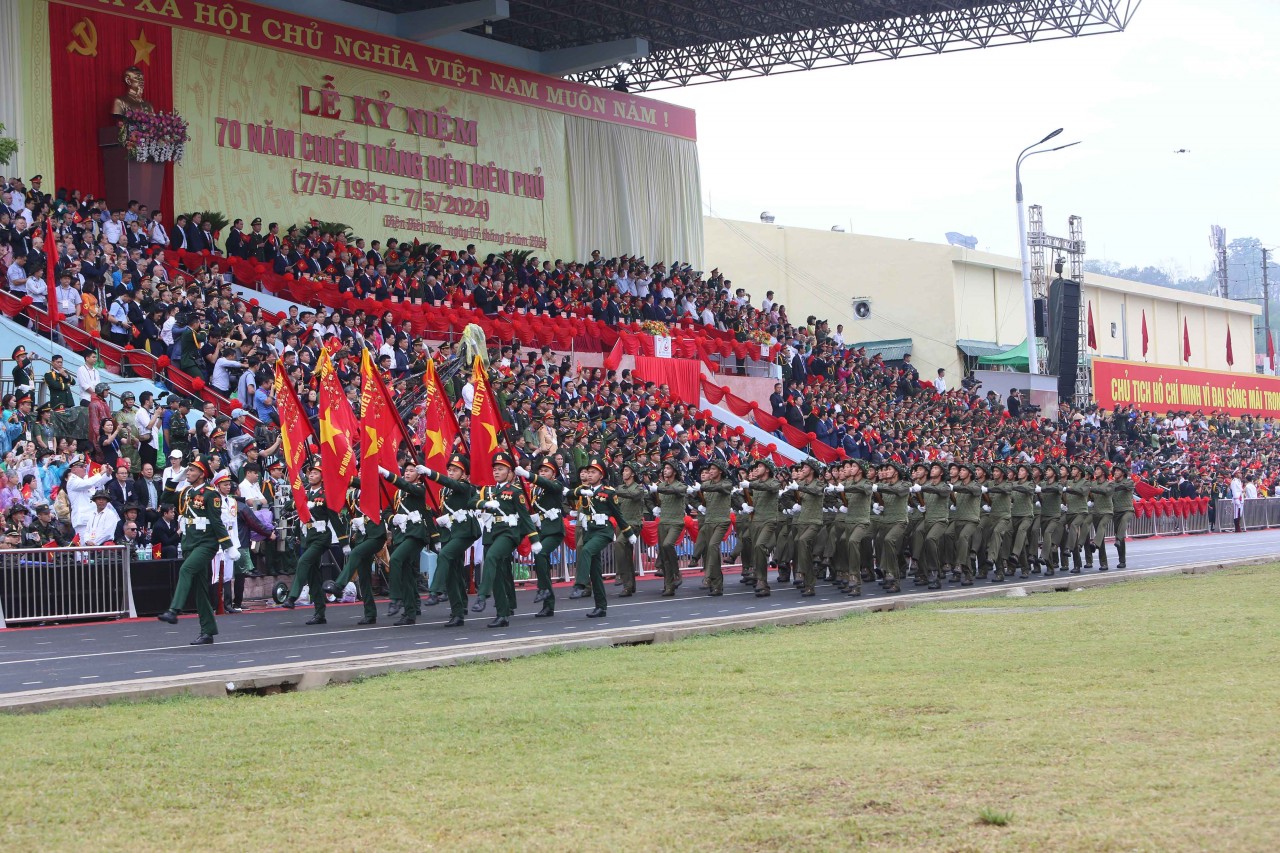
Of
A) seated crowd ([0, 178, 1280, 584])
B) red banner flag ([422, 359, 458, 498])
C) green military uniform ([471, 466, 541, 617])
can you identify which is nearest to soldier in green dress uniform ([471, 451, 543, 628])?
green military uniform ([471, 466, 541, 617])

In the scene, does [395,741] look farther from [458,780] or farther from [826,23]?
[826,23]

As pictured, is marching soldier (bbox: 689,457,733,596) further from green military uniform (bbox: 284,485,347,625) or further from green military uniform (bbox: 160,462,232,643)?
green military uniform (bbox: 160,462,232,643)

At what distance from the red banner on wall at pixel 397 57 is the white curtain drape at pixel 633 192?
0.50m

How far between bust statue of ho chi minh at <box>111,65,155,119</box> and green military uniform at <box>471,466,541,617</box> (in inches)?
661

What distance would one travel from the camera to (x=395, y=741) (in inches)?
332

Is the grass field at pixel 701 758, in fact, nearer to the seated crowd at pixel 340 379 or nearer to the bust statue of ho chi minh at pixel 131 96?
the seated crowd at pixel 340 379

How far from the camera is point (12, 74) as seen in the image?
27.7m

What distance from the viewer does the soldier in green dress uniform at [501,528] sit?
15.9 metres

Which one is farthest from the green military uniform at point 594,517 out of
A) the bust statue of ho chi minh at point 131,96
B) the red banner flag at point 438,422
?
the bust statue of ho chi minh at point 131,96

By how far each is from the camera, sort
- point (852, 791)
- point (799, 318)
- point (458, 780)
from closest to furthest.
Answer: point (852, 791) < point (458, 780) < point (799, 318)

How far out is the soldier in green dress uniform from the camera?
15.9 metres

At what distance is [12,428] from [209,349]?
4768mm

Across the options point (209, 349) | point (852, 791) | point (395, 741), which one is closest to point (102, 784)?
point (395, 741)

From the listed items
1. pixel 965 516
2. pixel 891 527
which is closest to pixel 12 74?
pixel 891 527
